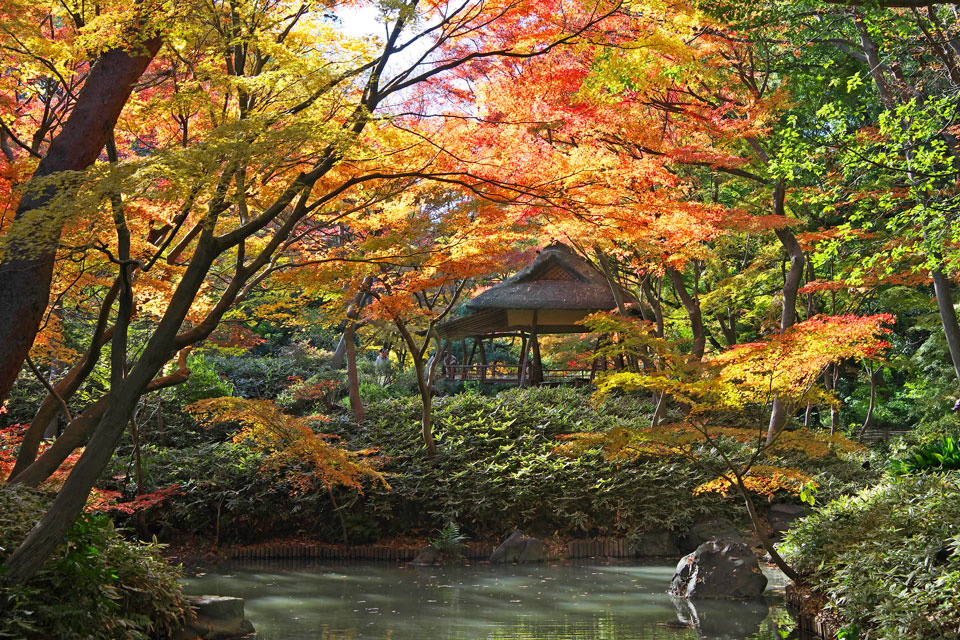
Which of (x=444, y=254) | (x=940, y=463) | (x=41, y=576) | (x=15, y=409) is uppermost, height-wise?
(x=444, y=254)

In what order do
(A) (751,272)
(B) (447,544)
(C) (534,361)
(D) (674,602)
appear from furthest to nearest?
1. (C) (534,361)
2. (A) (751,272)
3. (B) (447,544)
4. (D) (674,602)

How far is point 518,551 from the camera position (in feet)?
31.1

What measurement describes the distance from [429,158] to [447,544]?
474 centimetres

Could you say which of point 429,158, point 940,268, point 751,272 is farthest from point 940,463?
point 751,272

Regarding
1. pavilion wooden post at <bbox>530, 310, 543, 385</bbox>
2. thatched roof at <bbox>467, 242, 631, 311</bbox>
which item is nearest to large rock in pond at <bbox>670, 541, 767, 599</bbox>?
thatched roof at <bbox>467, 242, 631, 311</bbox>

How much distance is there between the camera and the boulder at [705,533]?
32.8 feet

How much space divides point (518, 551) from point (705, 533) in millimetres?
2449

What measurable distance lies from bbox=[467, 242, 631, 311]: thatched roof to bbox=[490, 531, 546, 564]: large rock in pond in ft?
22.7

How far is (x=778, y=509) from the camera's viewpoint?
1089cm

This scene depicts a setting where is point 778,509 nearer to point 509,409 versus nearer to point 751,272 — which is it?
point 509,409

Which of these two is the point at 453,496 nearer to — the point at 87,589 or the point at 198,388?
the point at 198,388

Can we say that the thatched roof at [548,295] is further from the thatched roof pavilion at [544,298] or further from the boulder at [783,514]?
the boulder at [783,514]

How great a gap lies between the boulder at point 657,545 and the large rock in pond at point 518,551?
4.11 feet

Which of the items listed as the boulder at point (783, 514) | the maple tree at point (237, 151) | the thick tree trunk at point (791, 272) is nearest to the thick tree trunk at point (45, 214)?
the maple tree at point (237, 151)
